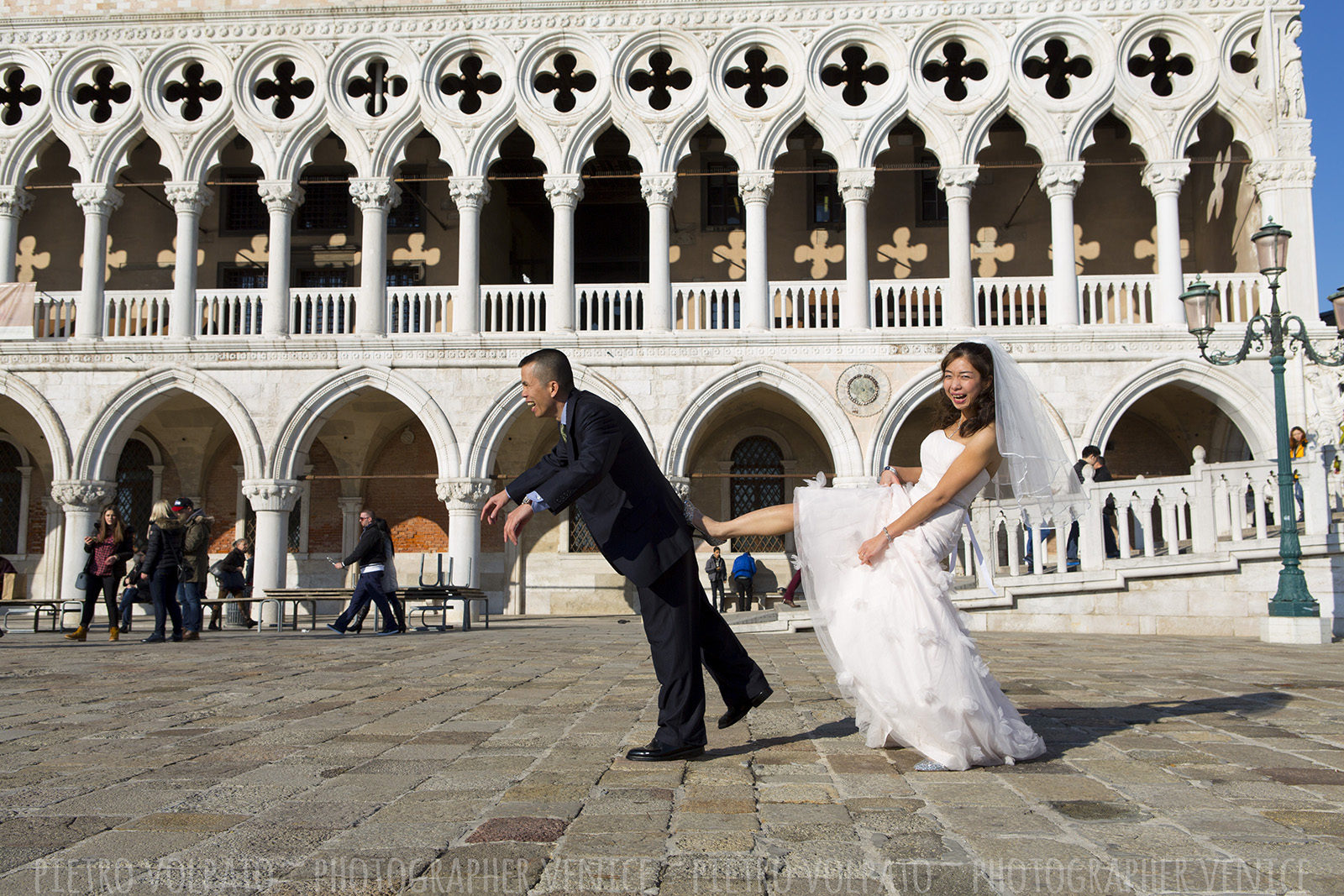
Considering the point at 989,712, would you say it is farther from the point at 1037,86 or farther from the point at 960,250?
the point at 1037,86

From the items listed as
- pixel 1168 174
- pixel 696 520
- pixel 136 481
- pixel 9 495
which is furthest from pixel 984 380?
pixel 9 495

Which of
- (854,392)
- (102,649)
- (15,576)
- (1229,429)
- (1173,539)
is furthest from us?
(15,576)

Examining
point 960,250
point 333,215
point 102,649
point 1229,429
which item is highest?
point 333,215

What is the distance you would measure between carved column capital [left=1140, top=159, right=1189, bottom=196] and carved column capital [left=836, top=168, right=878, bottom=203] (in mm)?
4585

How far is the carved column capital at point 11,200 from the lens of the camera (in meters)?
19.0

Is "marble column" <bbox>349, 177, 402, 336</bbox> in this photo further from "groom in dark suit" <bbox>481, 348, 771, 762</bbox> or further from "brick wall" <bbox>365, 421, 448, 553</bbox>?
"groom in dark suit" <bbox>481, 348, 771, 762</bbox>

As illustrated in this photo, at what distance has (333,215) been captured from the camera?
2194 centimetres

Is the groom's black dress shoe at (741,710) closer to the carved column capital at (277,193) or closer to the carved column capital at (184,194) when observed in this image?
the carved column capital at (277,193)

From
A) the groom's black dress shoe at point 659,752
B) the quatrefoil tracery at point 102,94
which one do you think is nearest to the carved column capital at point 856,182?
the quatrefoil tracery at point 102,94

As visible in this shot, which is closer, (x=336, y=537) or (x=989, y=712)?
(x=989, y=712)

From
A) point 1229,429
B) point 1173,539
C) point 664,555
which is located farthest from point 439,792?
point 1229,429

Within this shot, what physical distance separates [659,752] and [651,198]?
1528cm

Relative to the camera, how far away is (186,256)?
18.8 m

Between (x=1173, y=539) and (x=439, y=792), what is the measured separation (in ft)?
37.4
